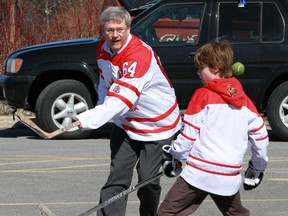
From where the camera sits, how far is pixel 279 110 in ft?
42.9

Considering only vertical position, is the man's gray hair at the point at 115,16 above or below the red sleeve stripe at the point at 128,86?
above

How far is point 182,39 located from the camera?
13.0 m

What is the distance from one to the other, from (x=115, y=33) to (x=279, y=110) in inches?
272

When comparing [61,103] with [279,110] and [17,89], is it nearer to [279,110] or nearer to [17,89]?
[17,89]

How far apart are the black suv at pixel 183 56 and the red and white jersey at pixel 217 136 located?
708cm

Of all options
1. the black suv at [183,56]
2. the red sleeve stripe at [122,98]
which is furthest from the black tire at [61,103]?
the red sleeve stripe at [122,98]

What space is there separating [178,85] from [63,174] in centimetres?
313

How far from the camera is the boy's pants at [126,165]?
6738 millimetres

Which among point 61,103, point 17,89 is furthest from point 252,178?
point 17,89

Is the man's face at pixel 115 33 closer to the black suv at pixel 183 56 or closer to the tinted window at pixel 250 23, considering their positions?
the black suv at pixel 183 56

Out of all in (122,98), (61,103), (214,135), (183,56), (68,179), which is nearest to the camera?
(214,135)

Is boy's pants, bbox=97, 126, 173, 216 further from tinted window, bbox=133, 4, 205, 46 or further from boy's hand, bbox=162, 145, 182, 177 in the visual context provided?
tinted window, bbox=133, 4, 205, 46

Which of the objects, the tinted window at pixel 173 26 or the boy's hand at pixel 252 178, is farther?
the tinted window at pixel 173 26

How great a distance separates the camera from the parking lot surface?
27.6 ft
